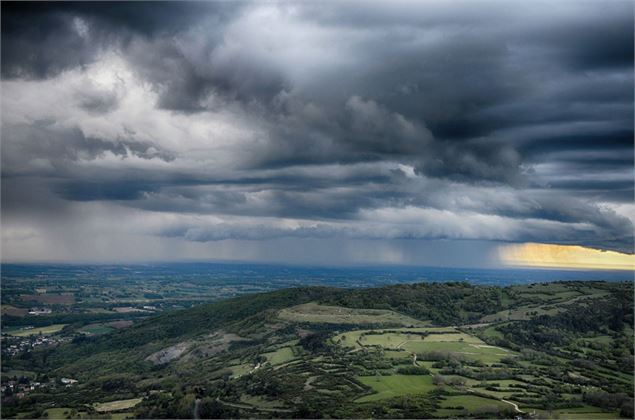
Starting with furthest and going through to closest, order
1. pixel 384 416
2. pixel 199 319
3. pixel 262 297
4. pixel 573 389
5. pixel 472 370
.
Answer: pixel 262 297 → pixel 199 319 → pixel 472 370 → pixel 573 389 → pixel 384 416

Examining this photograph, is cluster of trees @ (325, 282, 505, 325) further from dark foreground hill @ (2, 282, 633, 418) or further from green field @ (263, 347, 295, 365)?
green field @ (263, 347, 295, 365)

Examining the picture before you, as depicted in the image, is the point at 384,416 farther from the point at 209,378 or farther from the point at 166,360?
the point at 166,360

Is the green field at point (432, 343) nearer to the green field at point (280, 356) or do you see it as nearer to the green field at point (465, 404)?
Result: the green field at point (280, 356)

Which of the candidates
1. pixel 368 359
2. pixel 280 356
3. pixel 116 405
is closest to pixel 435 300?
pixel 280 356

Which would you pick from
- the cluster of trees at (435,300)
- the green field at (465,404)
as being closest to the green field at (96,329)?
the cluster of trees at (435,300)

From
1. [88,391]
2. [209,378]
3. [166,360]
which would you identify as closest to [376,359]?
[209,378]

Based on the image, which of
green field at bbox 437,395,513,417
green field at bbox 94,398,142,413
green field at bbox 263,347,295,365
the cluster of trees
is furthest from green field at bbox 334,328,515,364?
green field at bbox 94,398,142,413
